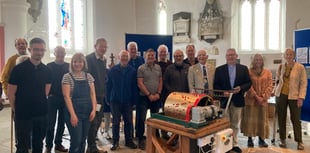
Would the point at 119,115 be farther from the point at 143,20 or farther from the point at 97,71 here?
the point at 143,20

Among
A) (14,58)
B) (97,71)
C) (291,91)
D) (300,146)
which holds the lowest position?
(300,146)

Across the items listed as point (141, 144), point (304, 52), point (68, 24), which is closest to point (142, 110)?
point (141, 144)

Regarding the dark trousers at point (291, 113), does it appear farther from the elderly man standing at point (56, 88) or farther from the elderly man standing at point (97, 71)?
the elderly man standing at point (56, 88)

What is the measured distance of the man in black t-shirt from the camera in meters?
2.58

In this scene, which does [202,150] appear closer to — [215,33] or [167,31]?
[215,33]

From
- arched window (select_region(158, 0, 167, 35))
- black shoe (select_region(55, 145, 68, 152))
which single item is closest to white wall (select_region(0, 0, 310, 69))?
arched window (select_region(158, 0, 167, 35))

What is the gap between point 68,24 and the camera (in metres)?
9.30

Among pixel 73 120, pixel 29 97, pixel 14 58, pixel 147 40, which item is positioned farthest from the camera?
pixel 147 40

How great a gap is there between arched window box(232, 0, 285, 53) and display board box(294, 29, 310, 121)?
353 cm

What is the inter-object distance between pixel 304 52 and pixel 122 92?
105 inches

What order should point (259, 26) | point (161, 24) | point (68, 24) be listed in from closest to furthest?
point (259, 26) < point (68, 24) < point (161, 24)

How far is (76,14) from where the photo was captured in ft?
30.9

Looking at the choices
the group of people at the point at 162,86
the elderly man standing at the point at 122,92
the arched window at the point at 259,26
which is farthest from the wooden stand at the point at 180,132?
the arched window at the point at 259,26

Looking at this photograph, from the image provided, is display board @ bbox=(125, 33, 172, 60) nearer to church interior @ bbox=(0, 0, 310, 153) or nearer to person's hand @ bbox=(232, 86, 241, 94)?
church interior @ bbox=(0, 0, 310, 153)
